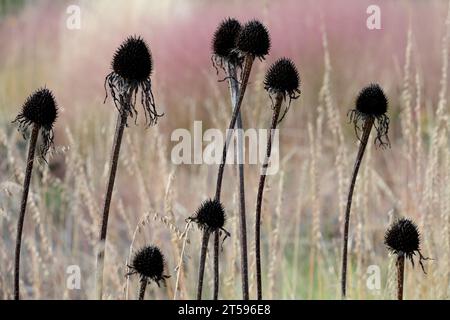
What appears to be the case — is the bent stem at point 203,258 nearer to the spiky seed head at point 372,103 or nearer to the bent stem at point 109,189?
the bent stem at point 109,189

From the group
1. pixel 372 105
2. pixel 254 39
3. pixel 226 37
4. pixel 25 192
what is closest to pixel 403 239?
pixel 372 105

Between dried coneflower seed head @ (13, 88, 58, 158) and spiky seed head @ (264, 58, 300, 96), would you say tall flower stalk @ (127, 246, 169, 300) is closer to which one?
dried coneflower seed head @ (13, 88, 58, 158)

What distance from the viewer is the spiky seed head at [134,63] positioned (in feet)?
5.52

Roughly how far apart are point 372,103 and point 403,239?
317 millimetres

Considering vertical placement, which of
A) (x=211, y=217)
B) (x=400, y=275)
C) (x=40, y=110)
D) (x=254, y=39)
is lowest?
(x=400, y=275)

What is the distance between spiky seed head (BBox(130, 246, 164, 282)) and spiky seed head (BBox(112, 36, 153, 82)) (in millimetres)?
352

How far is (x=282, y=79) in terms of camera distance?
1.81 m

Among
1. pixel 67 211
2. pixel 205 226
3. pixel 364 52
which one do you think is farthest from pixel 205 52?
pixel 205 226

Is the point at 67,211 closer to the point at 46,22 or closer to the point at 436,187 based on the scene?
the point at 436,187

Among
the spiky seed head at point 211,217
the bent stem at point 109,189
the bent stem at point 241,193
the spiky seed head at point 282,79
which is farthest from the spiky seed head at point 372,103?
the bent stem at point 109,189

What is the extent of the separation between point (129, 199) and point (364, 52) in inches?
107

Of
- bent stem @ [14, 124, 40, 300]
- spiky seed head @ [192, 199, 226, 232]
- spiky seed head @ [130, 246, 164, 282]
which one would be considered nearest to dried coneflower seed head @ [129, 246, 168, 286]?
spiky seed head @ [130, 246, 164, 282]

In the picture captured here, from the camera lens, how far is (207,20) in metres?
8.05

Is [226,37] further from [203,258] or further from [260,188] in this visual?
[203,258]
